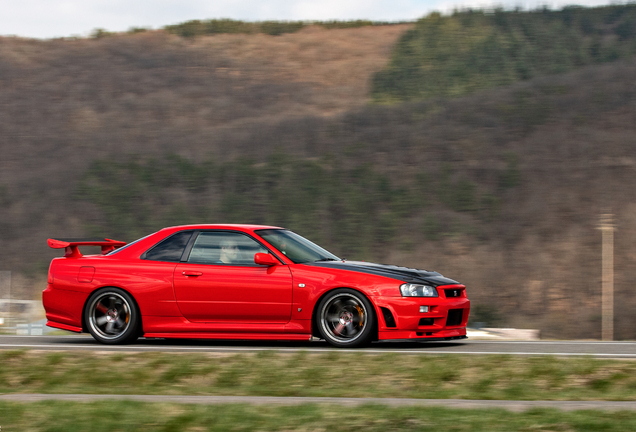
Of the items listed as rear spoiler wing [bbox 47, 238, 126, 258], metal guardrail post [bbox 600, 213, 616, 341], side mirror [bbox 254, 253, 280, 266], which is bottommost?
metal guardrail post [bbox 600, 213, 616, 341]

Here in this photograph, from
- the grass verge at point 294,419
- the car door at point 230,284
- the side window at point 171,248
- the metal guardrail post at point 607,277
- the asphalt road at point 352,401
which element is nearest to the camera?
the grass verge at point 294,419

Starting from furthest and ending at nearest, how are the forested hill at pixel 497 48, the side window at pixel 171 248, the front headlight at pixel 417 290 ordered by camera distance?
1. the forested hill at pixel 497 48
2. the side window at pixel 171 248
3. the front headlight at pixel 417 290

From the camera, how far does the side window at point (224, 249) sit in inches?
367

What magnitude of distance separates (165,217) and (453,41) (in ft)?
64.3

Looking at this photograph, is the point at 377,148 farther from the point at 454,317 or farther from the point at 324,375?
the point at 324,375

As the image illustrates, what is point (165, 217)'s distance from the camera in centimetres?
2880

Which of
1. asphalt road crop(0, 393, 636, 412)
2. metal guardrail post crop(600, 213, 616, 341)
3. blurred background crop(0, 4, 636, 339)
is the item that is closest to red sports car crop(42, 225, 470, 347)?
asphalt road crop(0, 393, 636, 412)

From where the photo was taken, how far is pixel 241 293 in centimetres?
908

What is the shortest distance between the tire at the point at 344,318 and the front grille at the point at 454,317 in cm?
89

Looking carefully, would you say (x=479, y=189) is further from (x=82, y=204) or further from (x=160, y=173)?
(x=82, y=204)

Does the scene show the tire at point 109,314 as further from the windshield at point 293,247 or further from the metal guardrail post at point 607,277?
the metal guardrail post at point 607,277

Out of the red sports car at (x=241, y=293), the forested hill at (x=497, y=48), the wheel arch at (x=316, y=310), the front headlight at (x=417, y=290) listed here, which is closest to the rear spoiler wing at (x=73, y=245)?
the red sports car at (x=241, y=293)

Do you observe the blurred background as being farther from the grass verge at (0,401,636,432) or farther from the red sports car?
the grass verge at (0,401,636,432)

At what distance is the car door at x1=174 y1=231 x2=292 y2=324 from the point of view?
Answer: 9.02 m
